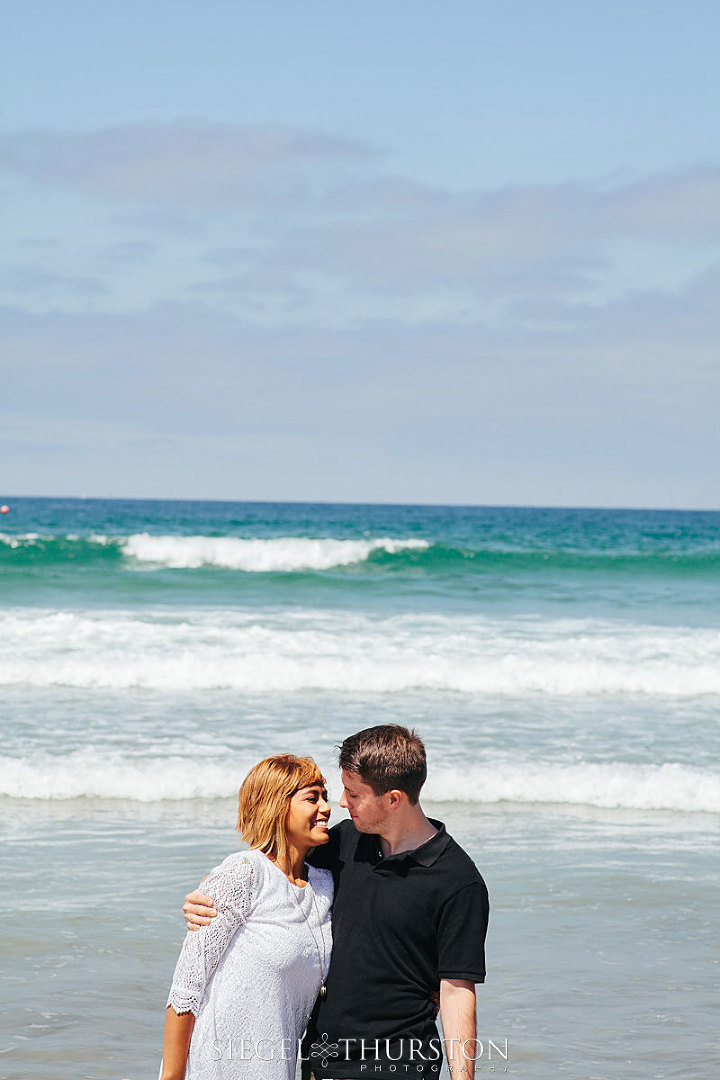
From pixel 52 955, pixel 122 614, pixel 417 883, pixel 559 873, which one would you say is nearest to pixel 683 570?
pixel 122 614

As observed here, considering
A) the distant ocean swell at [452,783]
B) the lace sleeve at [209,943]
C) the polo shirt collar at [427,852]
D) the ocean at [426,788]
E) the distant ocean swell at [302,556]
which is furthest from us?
the distant ocean swell at [302,556]

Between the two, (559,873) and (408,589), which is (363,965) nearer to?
(559,873)

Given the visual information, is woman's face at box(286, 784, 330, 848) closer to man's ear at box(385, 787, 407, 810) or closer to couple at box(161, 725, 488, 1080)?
couple at box(161, 725, 488, 1080)

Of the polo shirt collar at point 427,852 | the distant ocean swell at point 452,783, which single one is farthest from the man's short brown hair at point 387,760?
the distant ocean swell at point 452,783

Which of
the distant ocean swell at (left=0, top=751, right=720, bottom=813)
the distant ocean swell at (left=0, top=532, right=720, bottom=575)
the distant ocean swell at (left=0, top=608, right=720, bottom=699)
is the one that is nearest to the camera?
the distant ocean swell at (left=0, top=751, right=720, bottom=813)

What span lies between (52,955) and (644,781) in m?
4.98

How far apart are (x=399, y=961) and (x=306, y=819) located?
41 cm

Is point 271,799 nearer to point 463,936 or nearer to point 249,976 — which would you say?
point 249,976

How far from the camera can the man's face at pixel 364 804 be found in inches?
110

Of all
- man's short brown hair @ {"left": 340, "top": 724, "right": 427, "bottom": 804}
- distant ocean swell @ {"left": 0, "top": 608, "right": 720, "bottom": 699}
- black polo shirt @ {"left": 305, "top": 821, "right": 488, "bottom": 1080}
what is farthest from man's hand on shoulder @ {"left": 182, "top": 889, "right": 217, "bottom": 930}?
distant ocean swell @ {"left": 0, "top": 608, "right": 720, "bottom": 699}

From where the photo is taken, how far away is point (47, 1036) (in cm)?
455

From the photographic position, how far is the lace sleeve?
2.67 meters

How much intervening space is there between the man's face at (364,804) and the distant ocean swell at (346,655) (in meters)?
10.2

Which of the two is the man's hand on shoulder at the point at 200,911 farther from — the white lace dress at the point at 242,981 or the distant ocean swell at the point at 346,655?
the distant ocean swell at the point at 346,655
